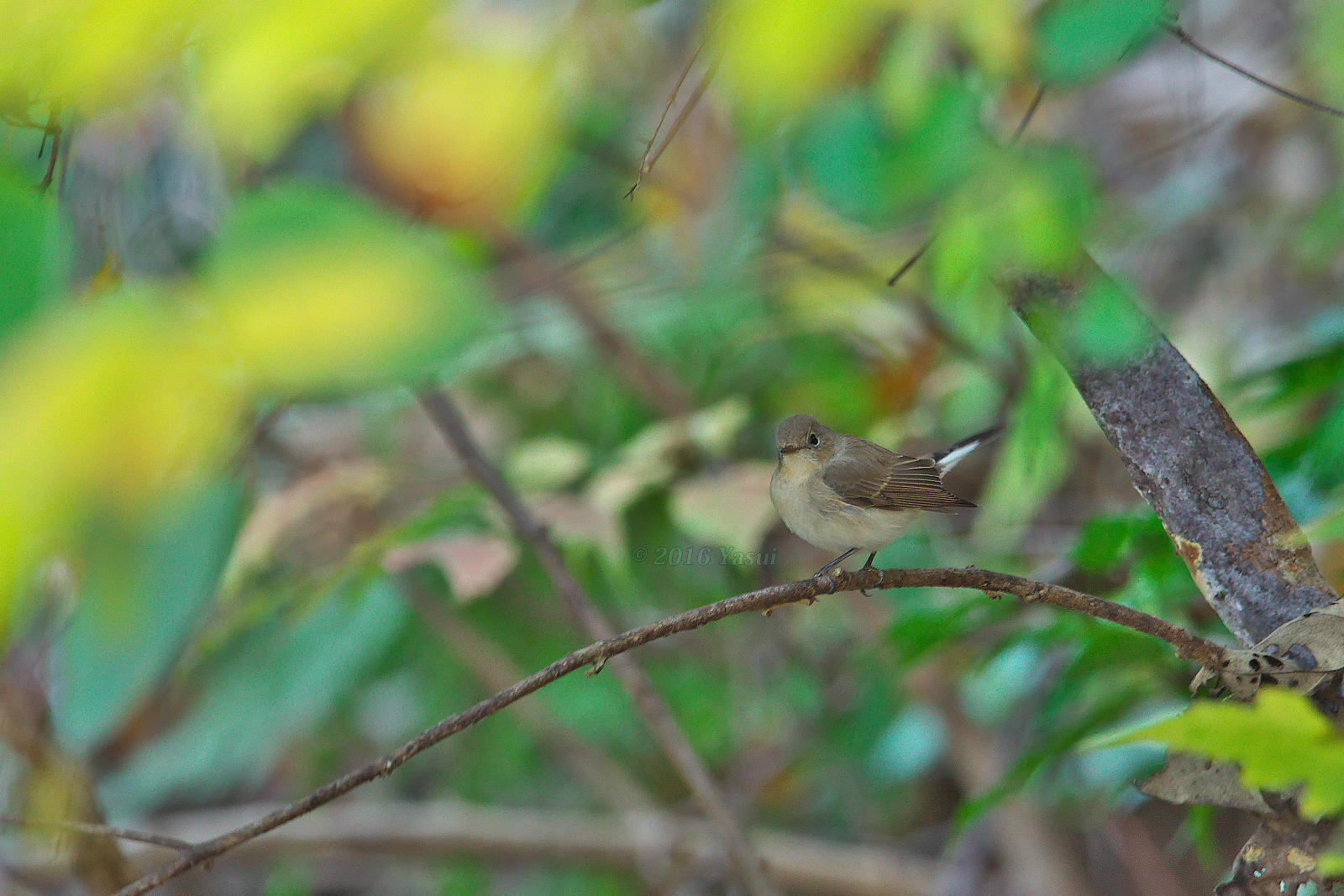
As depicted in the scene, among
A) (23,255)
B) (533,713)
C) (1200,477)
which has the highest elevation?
(23,255)

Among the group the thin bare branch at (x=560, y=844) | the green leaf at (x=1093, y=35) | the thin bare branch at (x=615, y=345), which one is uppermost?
the green leaf at (x=1093, y=35)

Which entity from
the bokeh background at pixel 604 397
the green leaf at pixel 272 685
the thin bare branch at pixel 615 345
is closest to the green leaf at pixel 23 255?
the bokeh background at pixel 604 397

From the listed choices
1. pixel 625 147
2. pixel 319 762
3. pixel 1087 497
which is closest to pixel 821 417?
pixel 1087 497

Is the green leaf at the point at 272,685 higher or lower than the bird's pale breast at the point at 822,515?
lower

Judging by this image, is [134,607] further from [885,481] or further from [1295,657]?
[885,481]

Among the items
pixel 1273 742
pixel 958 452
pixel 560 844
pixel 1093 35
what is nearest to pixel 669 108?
pixel 1093 35

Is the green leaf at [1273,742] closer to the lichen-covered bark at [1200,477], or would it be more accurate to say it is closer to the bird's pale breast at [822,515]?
Answer: the lichen-covered bark at [1200,477]
